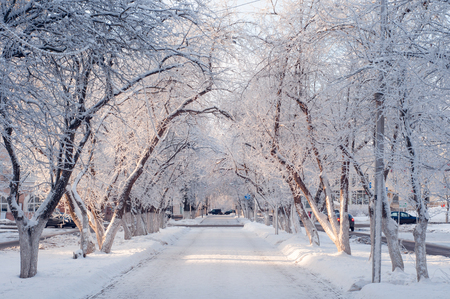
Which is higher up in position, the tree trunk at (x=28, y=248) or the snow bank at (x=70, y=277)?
the tree trunk at (x=28, y=248)

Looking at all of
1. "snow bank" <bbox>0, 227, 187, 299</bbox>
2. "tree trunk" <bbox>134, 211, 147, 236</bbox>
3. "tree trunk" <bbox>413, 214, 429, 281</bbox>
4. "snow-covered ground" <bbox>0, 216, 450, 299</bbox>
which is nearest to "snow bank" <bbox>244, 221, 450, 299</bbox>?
"snow-covered ground" <bbox>0, 216, 450, 299</bbox>

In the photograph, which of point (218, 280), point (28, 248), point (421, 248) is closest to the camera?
point (421, 248)

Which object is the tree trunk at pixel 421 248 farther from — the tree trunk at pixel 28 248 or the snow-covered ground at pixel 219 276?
the tree trunk at pixel 28 248

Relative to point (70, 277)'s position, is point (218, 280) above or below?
below

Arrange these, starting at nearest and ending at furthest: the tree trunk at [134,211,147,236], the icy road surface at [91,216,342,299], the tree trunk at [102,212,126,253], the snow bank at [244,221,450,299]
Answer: the snow bank at [244,221,450,299] → the icy road surface at [91,216,342,299] → the tree trunk at [102,212,126,253] → the tree trunk at [134,211,147,236]

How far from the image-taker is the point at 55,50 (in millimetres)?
6980

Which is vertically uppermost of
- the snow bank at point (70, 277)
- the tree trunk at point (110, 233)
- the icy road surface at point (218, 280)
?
the tree trunk at point (110, 233)

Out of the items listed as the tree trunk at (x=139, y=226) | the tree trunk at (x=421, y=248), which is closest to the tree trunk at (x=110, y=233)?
the tree trunk at (x=139, y=226)

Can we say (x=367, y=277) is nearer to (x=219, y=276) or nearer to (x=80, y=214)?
(x=219, y=276)

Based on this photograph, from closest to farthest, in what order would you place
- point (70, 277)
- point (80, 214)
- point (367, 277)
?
point (70, 277)
point (367, 277)
point (80, 214)

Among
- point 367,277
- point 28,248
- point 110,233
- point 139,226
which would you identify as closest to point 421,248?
point 367,277

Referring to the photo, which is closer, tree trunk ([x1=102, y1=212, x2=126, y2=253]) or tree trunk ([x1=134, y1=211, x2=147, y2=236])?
tree trunk ([x1=102, y1=212, x2=126, y2=253])

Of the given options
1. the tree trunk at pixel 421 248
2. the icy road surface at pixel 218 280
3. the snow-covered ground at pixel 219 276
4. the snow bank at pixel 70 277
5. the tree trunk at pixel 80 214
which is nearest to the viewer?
the snow-covered ground at pixel 219 276

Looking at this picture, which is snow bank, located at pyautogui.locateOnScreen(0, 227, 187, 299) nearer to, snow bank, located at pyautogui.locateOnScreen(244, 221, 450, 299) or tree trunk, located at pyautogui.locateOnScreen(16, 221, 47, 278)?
tree trunk, located at pyautogui.locateOnScreen(16, 221, 47, 278)
